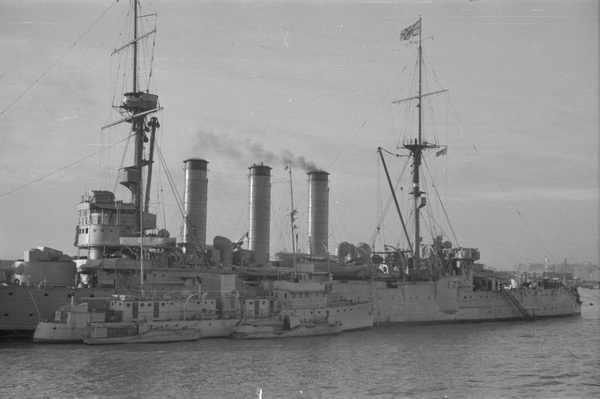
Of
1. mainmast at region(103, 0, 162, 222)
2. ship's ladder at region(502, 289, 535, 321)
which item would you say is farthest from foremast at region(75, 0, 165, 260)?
ship's ladder at region(502, 289, 535, 321)

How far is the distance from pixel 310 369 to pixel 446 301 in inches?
949

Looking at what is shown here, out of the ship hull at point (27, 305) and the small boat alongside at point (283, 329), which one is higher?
the ship hull at point (27, 305)

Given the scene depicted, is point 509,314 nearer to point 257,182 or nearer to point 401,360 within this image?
point 257,182

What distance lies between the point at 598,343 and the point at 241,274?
20.2 m

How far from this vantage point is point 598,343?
36.7 m

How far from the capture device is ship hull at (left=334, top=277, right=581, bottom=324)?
44359 mm

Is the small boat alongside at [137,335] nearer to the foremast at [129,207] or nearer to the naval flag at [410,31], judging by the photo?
the foremast at [129,207]

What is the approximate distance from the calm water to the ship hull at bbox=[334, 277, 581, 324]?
28.2 ft

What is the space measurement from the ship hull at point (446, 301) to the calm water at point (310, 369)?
8.58 meters

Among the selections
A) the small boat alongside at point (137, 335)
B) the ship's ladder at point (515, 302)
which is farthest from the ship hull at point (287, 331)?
the ship's ladder at point (515, 302)

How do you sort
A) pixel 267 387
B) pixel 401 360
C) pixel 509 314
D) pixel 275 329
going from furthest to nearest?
pixel 509 314
pixel 275 329
pixel 401 360
pixel 267 387

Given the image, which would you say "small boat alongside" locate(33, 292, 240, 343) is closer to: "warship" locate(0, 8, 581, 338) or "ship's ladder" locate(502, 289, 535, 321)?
"warship" locate(0, 8, 581, 338)

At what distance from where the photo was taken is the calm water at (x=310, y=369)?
71.1ft

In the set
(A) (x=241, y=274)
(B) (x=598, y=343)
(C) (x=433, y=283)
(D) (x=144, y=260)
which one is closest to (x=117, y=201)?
(D) (x=144, y=260)
